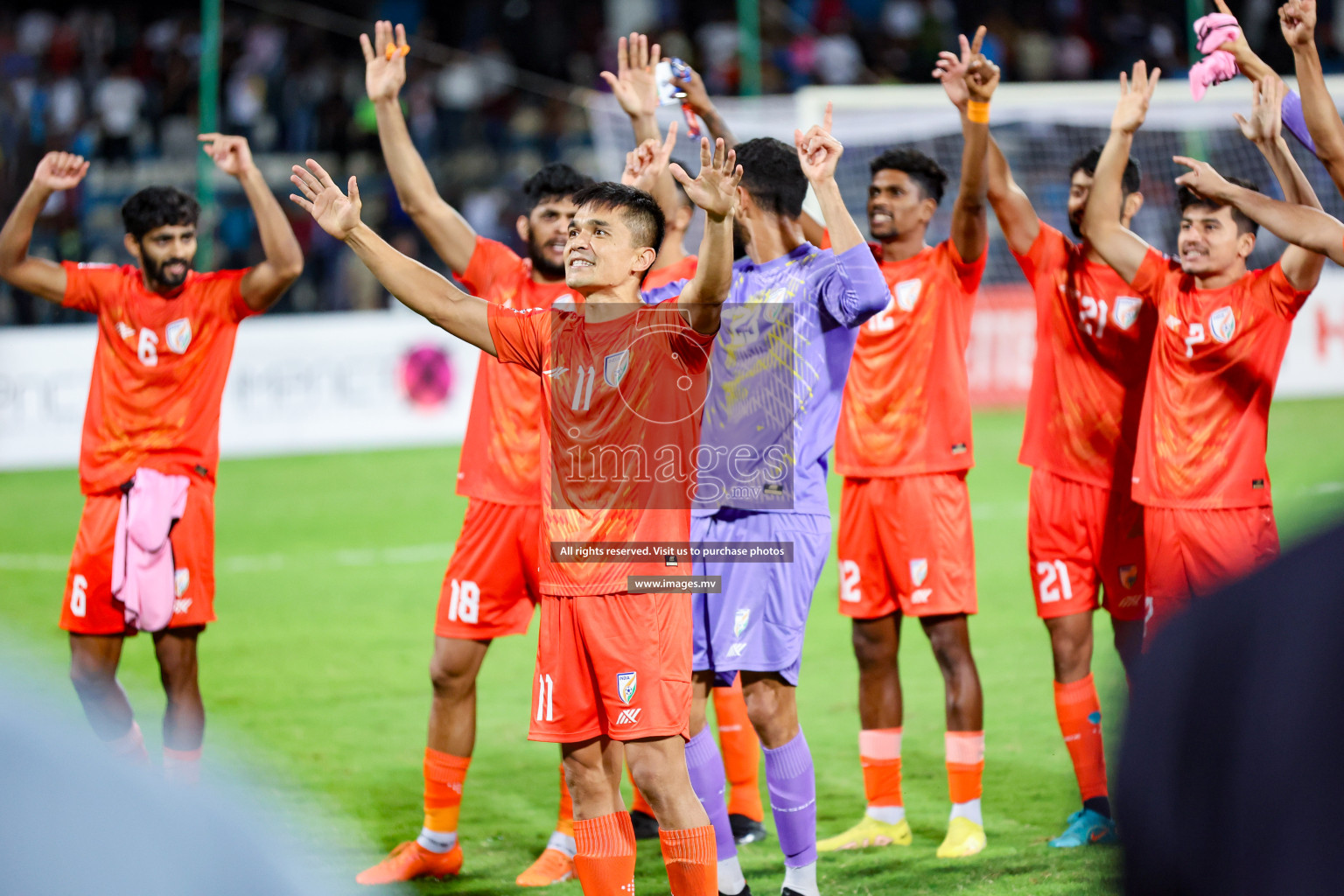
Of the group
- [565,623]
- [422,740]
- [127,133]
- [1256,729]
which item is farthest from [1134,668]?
[127,133]

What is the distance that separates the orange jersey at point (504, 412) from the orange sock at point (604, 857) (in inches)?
62.3

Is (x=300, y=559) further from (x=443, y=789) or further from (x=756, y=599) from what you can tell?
(x=756, y=599)

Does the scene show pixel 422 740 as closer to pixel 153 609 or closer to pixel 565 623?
pixel 153 609

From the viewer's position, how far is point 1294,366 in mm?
14750

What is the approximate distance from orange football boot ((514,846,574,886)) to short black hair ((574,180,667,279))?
228cm

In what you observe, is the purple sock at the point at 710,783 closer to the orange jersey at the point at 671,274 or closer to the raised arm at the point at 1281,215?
the orange jersey at the point at 671,274

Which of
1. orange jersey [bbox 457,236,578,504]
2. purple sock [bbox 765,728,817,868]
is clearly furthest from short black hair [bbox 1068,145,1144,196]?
purple sock [bbox 765,728,817,868]

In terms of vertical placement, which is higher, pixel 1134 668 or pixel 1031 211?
pixel 1031 211

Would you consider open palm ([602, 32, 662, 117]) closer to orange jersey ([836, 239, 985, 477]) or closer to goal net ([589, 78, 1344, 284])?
orange jersey ([836, 239, 985, 477])

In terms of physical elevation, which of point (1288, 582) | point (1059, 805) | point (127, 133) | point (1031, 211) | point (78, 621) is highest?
point (127, 133)

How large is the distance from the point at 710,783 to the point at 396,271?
1930 millimetres

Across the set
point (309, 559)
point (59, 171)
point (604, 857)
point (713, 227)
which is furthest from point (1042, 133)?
point (604, 857)

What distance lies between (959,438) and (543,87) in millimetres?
15037

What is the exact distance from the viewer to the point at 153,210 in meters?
5.36
